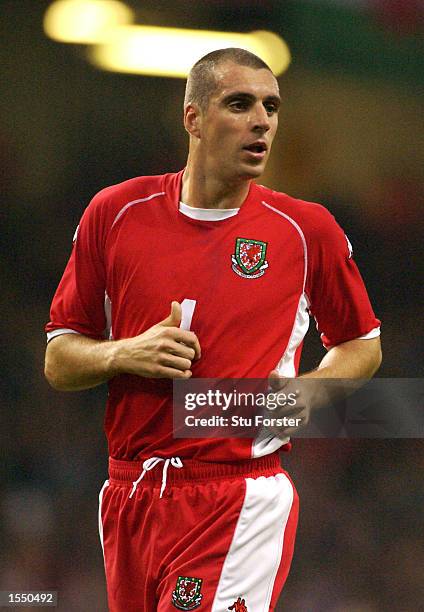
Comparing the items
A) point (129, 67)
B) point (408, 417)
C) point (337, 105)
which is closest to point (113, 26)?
point (129, 67)

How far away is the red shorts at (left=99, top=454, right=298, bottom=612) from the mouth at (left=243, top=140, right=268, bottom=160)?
2.02 feet

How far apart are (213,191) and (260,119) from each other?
0.60 feet

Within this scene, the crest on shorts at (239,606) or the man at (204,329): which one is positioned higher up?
the man at (204,329)

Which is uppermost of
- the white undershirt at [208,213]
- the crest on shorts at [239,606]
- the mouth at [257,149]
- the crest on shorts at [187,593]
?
the mouth at [257,149]

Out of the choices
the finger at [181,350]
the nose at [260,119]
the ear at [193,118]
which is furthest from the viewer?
the ear at [193,118]

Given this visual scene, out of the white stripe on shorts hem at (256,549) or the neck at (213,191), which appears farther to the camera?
the neck at (213,191)

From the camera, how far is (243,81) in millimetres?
2131

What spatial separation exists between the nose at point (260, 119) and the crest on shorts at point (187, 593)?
0.90 meters

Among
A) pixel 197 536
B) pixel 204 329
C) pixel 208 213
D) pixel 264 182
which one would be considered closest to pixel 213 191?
pixel 208 213

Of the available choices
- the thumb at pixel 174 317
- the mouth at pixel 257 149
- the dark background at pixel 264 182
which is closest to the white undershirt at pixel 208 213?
the mouth at pixel 257 149

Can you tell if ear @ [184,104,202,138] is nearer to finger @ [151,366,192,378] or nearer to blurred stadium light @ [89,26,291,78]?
finger @ [151,366,192,378]

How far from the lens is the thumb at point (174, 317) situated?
201 cm

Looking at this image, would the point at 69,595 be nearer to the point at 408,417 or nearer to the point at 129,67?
the point at 408,417

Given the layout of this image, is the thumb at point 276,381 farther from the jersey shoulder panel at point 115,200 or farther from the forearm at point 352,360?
the jersey shoulder panel at point 115,200
